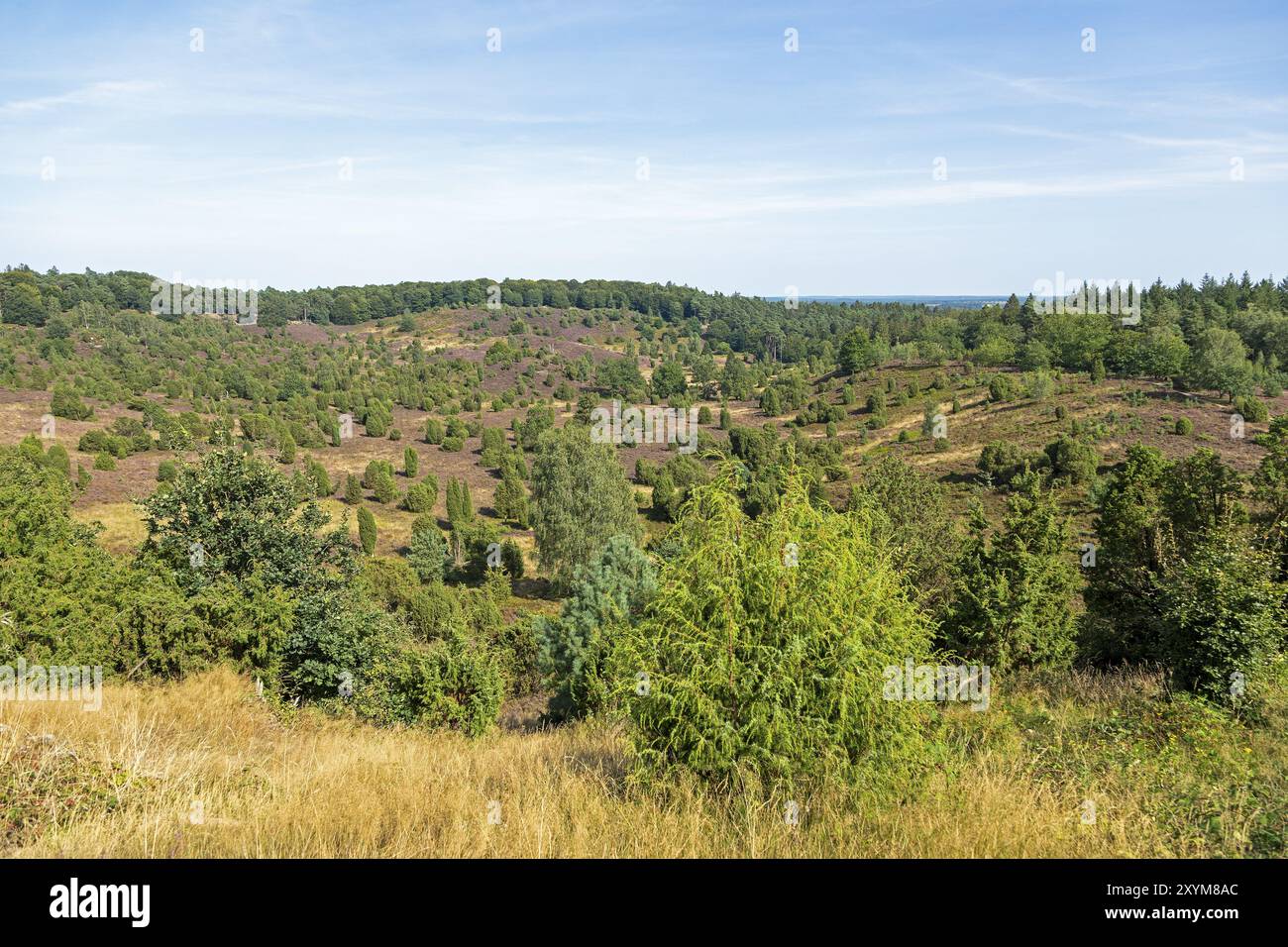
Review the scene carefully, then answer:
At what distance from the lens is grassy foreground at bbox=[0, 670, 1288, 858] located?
185 inches

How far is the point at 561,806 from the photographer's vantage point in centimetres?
552

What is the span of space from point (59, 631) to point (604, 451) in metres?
29.3

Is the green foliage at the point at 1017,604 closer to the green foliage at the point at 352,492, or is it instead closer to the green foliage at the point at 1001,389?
the green foliage at the point at 352,492

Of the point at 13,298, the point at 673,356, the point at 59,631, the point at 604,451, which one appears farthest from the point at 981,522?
the point at 13,298

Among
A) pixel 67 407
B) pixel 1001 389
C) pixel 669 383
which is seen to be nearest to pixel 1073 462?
pixel 1001 389

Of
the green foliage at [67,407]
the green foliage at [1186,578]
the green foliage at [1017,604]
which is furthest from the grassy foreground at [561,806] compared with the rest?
the green foliage at [67,407]

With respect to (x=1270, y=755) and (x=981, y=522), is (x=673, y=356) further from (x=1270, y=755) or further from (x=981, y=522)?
(x=1270, y=755)

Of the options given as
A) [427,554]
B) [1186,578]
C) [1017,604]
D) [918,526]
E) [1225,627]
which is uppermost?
[1186,578]

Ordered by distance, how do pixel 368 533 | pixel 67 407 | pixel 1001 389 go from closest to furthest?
pixel 368 533 → pixel 67 407 → pixel 1001 389

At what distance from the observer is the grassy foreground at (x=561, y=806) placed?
15.4 ft

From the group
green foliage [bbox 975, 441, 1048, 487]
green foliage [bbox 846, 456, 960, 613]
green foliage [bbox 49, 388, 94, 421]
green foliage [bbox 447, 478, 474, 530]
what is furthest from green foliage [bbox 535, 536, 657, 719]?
green foliage [bbox 49, 388, 94, 421]

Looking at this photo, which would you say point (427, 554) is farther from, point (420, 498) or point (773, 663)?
point (773, 663)

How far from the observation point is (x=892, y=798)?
544 centimetres
